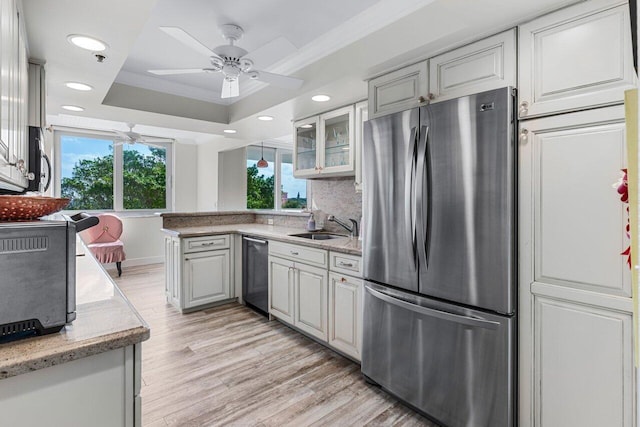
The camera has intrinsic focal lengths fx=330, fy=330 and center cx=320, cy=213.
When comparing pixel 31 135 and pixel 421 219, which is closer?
pixel 421 219

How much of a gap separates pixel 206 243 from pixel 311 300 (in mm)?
1485

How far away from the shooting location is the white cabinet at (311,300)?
270 cm

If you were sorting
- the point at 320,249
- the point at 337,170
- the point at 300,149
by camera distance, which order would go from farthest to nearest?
the point at 300,149 → the point at 337,170 → the point at 320,249

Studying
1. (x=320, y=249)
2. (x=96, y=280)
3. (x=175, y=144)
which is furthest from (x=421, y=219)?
(x=175, y=144)

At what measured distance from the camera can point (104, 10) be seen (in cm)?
→ 158

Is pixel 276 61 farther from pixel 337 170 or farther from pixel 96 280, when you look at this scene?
pixel 96 280

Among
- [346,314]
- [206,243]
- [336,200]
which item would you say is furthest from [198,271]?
[346,314]

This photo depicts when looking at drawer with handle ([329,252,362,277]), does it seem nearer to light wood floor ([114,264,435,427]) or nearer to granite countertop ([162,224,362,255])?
granite countertop ([162,224,362,255])

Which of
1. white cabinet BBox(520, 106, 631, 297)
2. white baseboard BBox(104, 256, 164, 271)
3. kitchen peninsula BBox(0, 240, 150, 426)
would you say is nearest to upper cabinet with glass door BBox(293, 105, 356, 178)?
white cabinet BBox(520, 106, 631, 297)

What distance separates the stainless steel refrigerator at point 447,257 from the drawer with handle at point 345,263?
231 millimetres

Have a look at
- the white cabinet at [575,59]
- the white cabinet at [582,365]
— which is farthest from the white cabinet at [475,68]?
the white cabinet at [582,365]

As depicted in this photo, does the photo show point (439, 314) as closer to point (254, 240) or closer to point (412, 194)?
point (412, 194)

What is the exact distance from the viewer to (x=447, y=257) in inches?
68.5

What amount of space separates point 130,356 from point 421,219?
4.81 ft
